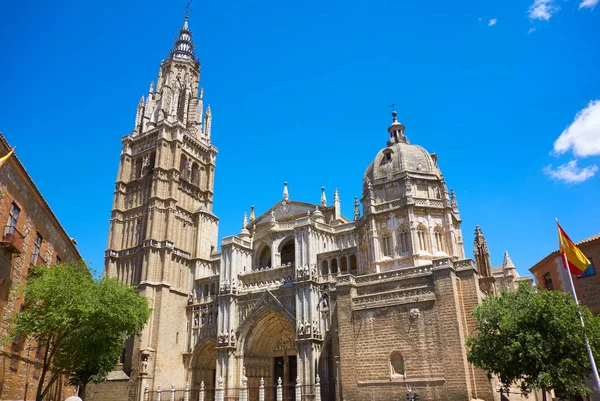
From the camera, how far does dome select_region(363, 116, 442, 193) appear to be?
117 feet

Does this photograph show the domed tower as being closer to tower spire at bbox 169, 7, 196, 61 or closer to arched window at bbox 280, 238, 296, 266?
arched window at bbox 280, 238, 296, 266

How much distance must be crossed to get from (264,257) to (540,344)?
95.4ft

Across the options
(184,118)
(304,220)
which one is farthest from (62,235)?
(184,118)

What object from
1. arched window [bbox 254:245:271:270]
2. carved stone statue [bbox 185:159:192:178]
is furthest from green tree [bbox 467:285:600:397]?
carved stone statue [bbox 185:159:192:178]

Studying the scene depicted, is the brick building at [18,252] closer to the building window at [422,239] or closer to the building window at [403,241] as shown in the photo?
the building window at [403,241]

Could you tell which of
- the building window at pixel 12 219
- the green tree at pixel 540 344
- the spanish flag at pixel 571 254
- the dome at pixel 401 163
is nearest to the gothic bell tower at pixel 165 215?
the dome at pixel 401 163

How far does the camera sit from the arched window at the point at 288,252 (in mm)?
42812

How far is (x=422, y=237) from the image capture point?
33.7 m

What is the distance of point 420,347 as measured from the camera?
898 inches

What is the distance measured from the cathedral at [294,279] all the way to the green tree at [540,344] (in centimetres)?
→ 224

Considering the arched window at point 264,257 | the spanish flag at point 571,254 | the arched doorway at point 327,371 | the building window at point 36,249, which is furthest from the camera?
the arched window at point 264,257

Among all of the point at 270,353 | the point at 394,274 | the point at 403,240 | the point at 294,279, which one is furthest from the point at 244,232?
the point at 394,274

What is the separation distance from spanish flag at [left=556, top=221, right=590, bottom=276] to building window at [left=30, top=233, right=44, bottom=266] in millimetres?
24673

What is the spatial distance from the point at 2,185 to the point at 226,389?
23.3 m
